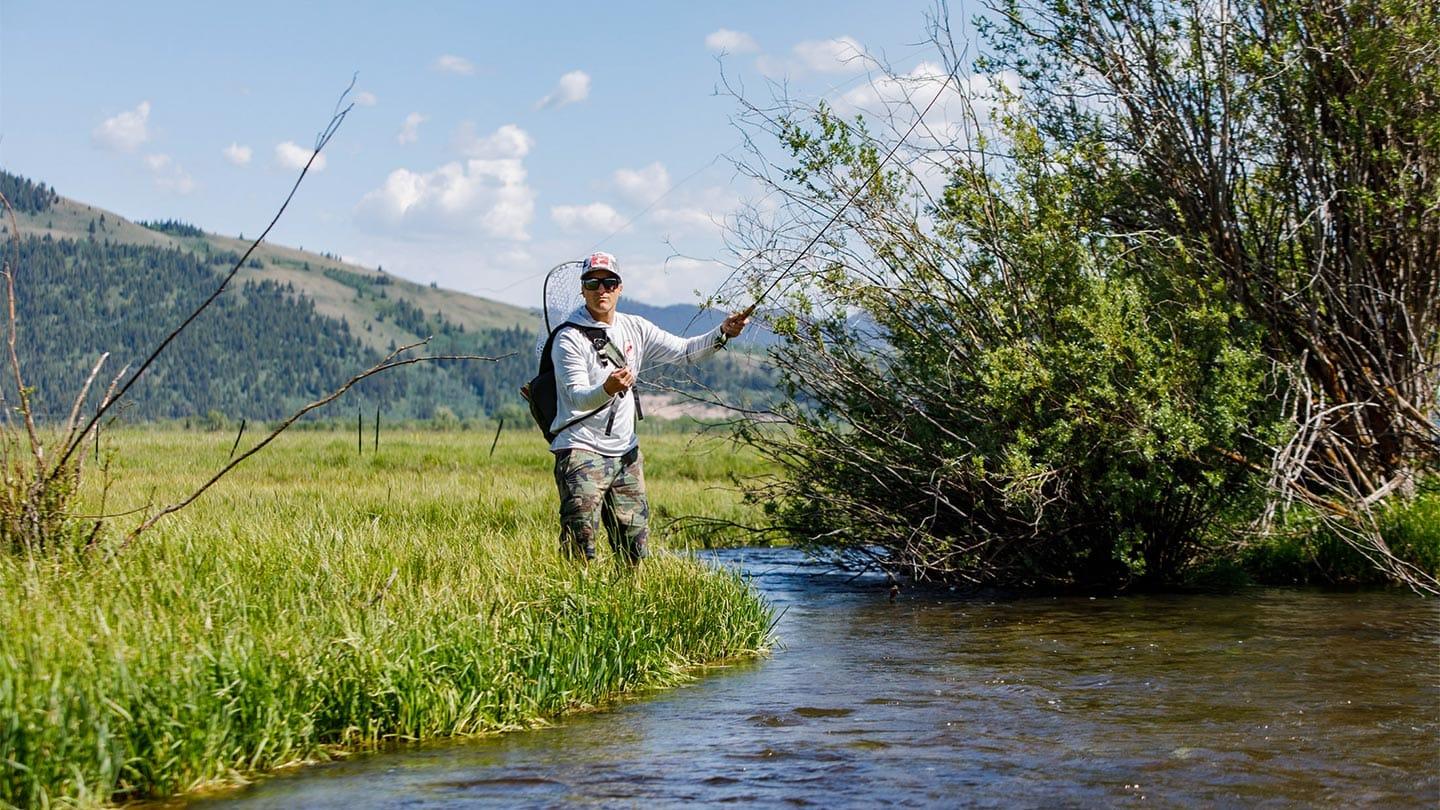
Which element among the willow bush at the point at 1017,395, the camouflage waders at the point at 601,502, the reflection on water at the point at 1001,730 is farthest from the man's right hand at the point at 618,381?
the willow bush at the point at 1017,395

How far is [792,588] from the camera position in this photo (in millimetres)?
12188

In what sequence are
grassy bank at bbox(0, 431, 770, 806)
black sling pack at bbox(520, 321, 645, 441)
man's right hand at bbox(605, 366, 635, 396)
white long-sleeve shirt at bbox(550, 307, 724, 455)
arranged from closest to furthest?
grassy bank at bbox(0, 431, 770, 806)
man's right hand at bbox(605, 366, 635, 396)
white long-sleeve shirt at bbox(550, 307, 724, 455)
black sling pack at bbox(520, 321, 645, 441)

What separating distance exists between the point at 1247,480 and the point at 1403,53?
11.5 ft

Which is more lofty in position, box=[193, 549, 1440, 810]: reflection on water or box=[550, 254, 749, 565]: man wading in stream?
box=[550, 254, 749, 565]: man wading in stream

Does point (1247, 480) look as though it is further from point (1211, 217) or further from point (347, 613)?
point (347, 613)

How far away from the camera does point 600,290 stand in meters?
8.12

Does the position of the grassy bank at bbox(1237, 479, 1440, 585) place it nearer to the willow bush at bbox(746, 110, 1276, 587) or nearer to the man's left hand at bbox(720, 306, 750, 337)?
the willow bush at bbox(746, 110, 1276, 587)

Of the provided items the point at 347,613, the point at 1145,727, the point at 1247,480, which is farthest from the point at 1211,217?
the point at 347,613

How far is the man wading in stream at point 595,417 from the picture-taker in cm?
804

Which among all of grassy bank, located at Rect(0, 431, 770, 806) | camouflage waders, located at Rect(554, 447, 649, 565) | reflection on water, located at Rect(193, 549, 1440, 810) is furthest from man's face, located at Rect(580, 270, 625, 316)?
reflection on water, located at Rect(193, 549, 1440, 810)

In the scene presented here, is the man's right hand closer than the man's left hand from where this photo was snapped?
Yes

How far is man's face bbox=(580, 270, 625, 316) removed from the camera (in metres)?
8.08

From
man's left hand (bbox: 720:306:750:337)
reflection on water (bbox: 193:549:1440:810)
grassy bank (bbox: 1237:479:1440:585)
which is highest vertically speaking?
man's left hand (bbox: 720:306:750:337)

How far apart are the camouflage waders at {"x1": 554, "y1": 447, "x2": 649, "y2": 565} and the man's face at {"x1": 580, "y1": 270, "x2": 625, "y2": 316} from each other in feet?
2.82
